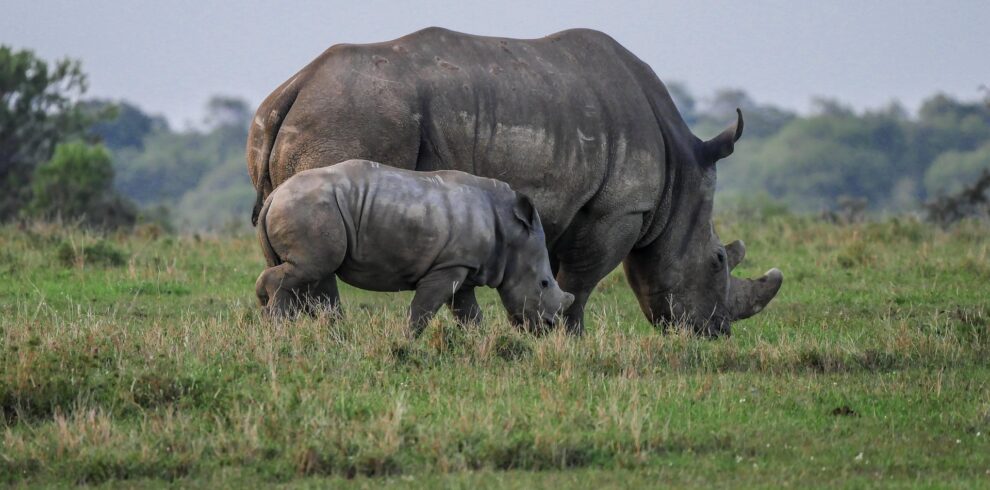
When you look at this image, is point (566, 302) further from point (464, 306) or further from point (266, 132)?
point (266, 132)

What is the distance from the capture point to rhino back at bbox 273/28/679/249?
1042 cm

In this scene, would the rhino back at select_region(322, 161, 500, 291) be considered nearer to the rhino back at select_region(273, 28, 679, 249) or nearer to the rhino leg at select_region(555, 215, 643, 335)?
→ the rhino back at select_region(273, 28, 679, 249)

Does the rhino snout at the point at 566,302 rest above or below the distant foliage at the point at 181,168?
above

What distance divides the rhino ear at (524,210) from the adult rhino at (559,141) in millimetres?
659

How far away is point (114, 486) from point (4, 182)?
24973 mm

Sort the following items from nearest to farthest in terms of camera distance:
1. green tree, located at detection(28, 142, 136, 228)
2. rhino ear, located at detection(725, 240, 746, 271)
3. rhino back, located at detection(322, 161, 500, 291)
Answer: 1. rhino back, located at detection(322, 161, 500, 291)
2. rhino ear, located at detection(725, 240, 746, 271)
3. green tree, located at detection(28, 142, 136, 228)

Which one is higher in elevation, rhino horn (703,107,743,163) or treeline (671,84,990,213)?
rhino horn (703,107,743,163)

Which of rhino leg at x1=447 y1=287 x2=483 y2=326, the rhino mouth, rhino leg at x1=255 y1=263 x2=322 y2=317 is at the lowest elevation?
the rhino mouth

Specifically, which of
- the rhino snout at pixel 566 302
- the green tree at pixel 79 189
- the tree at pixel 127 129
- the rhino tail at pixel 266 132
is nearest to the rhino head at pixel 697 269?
the rhino snout at pixel 566 302

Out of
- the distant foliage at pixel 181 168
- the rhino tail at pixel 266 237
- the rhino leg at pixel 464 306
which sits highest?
the rhino tail at pixel 266 237

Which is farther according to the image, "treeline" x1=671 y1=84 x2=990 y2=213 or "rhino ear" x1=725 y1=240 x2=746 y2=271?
"treeline" x1=671 y1=84 x2=990 y2=213

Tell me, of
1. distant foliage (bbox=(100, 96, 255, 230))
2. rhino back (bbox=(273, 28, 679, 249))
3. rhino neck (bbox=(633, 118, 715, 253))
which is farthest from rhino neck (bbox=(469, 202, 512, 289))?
distant foliage (bbox=(100, 96, 255, 230))

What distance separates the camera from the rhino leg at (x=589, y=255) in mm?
11555

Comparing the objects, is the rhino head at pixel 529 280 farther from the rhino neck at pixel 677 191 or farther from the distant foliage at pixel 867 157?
the distant foliage at pixel 867 157
